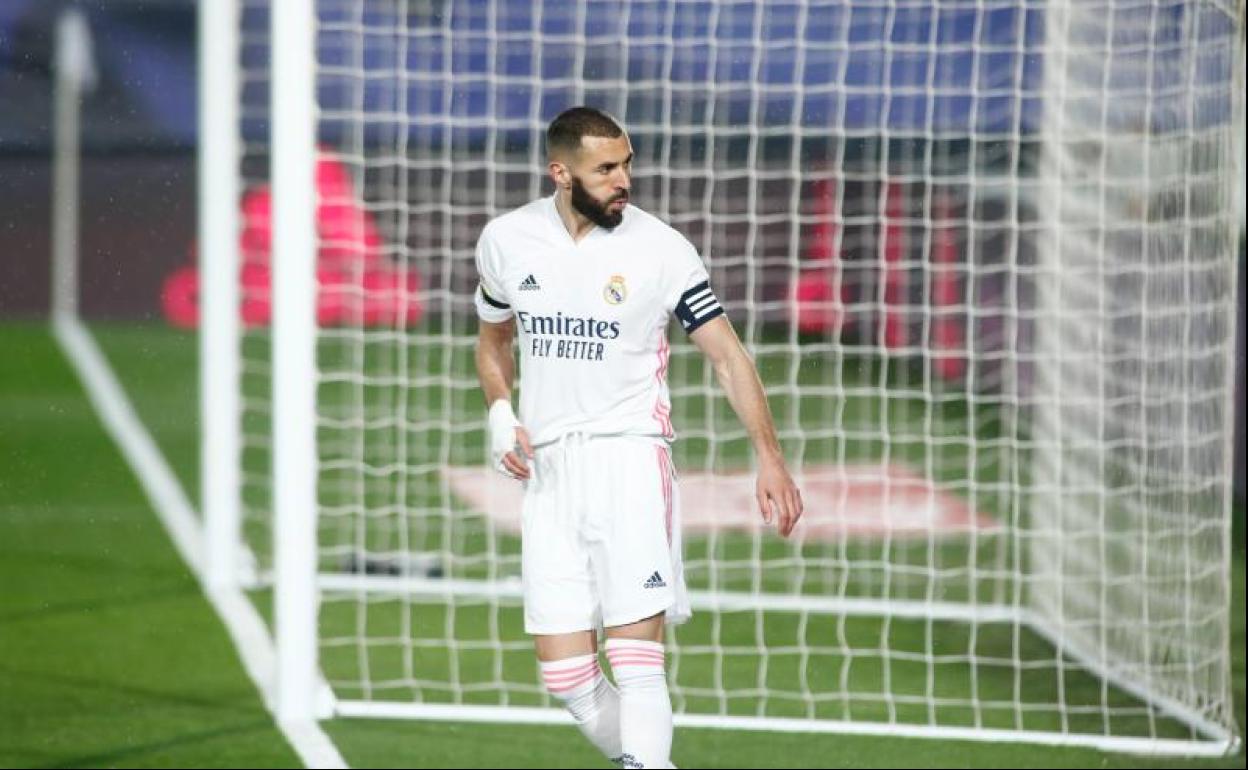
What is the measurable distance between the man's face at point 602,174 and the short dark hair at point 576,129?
15 mm

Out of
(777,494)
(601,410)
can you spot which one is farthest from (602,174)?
(777,494)

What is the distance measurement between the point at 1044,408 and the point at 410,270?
29.7ft

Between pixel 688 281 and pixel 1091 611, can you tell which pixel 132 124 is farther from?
pixel 688 281

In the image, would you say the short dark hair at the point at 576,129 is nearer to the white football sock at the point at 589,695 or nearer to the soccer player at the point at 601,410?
the soccer player at the point at 601,410

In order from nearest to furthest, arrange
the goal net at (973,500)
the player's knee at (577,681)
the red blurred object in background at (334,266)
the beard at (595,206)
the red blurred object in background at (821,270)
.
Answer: the beard at (595,206), the player's knee at (577,681), the goal net at (973,500), the red blurred object in background at (821,270), the red blurred object in background at (334,266)

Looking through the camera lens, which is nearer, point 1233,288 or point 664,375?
point 664,375

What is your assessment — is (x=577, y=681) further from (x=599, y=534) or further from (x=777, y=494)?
(x=777, y=494)

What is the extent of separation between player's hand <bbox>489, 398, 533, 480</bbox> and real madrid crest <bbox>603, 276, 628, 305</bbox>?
36cm

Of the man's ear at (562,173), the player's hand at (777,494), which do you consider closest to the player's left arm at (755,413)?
the player's hand at (777,494)

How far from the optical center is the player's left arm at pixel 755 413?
5441 millimetres

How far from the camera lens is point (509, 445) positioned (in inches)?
222

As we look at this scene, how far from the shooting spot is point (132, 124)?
11.3 m

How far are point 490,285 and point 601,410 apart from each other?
433 millimetres

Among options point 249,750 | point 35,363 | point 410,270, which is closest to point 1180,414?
point 249,750
